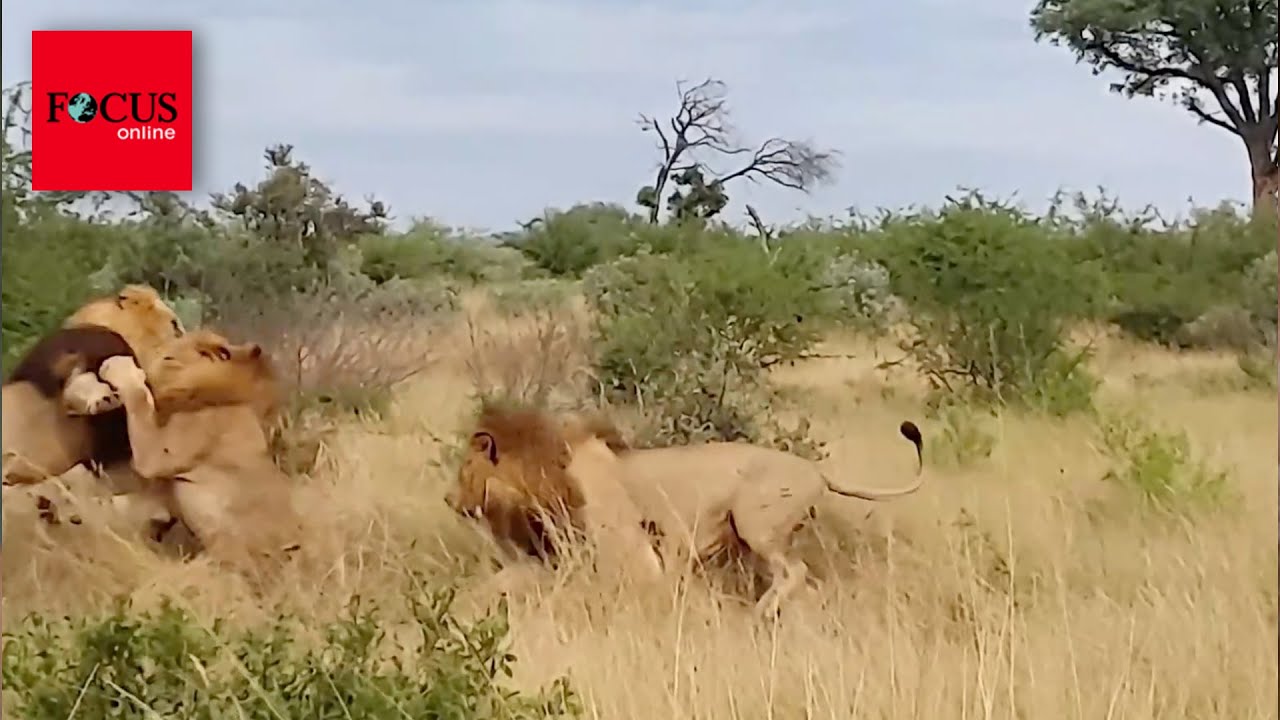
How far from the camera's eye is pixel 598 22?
65.0 inches

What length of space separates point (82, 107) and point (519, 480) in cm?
70

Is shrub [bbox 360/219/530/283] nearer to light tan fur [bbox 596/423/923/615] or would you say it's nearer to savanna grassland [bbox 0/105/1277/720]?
savanna grassland [bbox 0/105/1277/720]

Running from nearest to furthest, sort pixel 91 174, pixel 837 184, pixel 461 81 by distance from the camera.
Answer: pixel 91 174, pixel 461 81, pixel 837 184

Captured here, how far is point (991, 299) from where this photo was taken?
8.49 ft

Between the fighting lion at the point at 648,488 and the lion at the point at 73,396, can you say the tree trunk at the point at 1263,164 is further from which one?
the lion at the point at 73,396

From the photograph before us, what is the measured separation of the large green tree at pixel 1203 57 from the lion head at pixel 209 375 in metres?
1.07

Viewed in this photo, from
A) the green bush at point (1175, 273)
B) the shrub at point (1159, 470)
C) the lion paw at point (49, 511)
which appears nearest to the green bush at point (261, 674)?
the lion paw at point (49, 511)

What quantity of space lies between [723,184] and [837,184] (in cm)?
15

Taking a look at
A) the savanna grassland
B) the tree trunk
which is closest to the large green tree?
the tree trunk

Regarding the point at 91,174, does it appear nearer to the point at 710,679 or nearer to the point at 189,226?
the point at 189,226

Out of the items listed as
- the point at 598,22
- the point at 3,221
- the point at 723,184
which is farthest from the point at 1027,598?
the point at 3,221

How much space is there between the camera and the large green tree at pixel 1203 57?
165 centimetres
